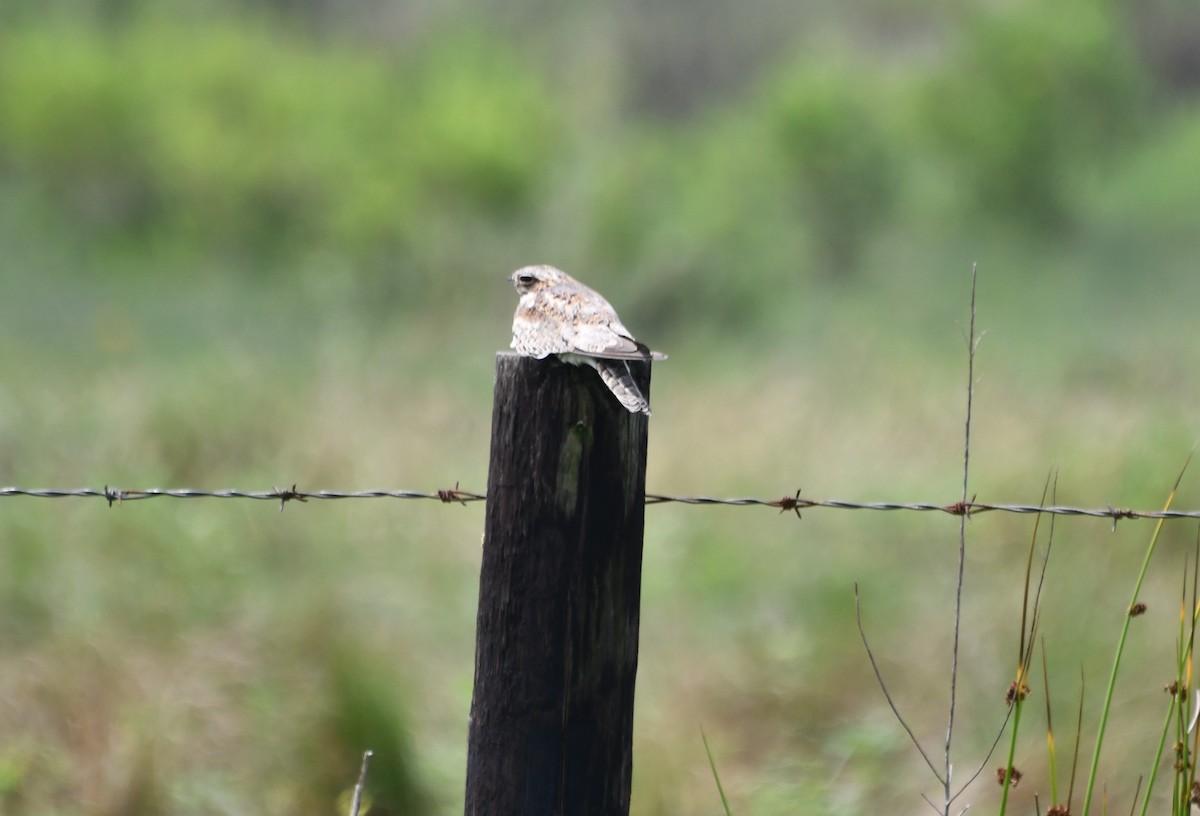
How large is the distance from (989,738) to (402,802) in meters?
2.41

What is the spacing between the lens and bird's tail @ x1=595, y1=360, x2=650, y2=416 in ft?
7.27

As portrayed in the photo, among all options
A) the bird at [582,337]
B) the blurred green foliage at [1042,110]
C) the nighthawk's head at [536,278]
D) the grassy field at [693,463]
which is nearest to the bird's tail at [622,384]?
the bird at [582,337]

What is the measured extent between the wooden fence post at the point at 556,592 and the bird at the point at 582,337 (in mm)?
44

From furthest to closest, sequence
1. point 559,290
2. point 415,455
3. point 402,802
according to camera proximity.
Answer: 1. point 415,455
2. point 402,802
3. point 559,290

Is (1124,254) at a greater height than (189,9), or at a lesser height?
lesser

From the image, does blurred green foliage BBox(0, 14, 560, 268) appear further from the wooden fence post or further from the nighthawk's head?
the wooden fence post

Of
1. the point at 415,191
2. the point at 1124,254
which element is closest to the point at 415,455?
the point at 1124,254

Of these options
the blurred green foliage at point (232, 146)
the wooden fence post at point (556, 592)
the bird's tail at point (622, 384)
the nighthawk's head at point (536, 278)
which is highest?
the blurred green foliage at point (232, 146)

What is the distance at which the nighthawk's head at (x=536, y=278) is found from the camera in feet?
11.0

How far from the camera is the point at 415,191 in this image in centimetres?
3847

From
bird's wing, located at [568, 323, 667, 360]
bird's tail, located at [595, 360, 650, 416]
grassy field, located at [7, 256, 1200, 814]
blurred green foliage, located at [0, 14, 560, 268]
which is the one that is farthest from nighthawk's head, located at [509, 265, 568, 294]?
blurred green foliage, located at [0, 14, 560, 268]

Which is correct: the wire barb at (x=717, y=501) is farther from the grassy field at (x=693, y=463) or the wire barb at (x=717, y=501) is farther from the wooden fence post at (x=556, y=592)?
the grassy field at (x=693, y=463)

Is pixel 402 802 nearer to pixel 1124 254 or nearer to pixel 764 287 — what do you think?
pixel 764 287

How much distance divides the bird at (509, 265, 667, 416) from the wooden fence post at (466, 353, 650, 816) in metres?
0.04
